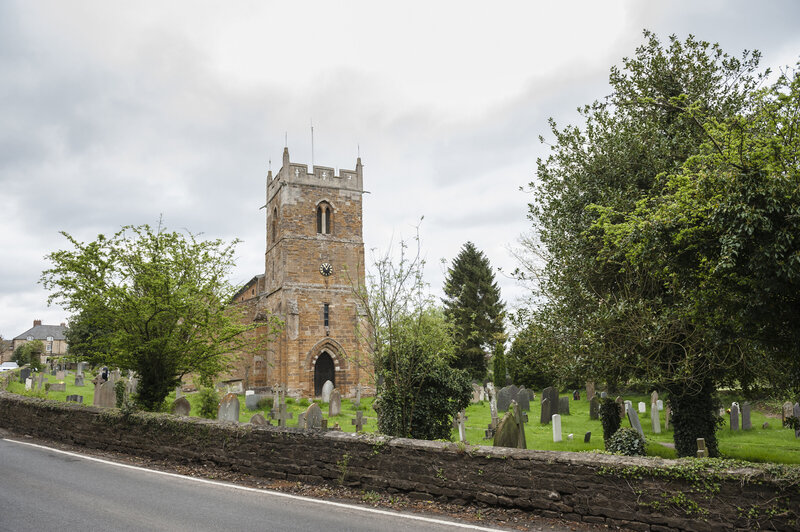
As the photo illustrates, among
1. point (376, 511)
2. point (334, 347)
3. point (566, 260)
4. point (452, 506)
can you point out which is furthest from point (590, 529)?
point (334, 347)

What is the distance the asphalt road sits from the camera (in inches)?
235

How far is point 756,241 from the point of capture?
5.55 meters

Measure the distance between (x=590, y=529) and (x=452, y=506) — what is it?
172 centimetres

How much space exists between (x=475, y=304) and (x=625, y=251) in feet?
121

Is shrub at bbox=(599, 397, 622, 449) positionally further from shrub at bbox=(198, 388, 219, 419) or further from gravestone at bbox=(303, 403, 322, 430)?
shrub at bbox=(198, 388, 219, 419)

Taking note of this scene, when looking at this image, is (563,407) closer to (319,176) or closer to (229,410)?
(229,410)

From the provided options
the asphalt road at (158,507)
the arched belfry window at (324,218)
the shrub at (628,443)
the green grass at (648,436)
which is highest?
the arched belfry window at (324,218)

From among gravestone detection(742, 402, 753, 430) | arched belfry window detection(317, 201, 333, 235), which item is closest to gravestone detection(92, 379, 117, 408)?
arched belfry window detection(317, 201, 333, 235)

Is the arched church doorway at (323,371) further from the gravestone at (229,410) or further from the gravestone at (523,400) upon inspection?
the gravestone at (229,410)

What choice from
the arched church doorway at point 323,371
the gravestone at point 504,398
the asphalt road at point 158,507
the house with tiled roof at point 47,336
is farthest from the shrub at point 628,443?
the house with tiled roof at point 47,336

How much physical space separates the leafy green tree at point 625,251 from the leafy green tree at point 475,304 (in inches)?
1167

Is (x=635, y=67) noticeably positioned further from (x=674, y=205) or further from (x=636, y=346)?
(x=674, y=205)

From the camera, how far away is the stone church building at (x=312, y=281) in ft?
104

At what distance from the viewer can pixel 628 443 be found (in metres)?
9.33
